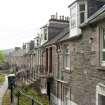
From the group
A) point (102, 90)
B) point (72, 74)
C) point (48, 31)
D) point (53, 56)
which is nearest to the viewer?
point (102, 90)

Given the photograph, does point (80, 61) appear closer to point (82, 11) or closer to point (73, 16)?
point (82, 11)

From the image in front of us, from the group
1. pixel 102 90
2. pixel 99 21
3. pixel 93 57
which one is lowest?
pixel 102 90

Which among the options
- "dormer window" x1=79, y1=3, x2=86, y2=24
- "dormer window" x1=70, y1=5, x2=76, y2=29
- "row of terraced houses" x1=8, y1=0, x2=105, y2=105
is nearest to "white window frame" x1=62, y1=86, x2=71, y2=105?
"row of terraced houses" x1=8, y1=0, x2=105, y2=105

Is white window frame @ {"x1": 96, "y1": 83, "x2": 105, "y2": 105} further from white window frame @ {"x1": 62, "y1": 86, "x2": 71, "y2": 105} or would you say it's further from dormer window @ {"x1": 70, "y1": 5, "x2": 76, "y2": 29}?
dormer window @ {"x1": 70, "y1": 5, "x2": 76, "y2": 29}

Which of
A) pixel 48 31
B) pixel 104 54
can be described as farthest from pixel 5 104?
pixel 48 31

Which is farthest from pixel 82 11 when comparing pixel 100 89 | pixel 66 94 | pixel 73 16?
pixel 66 94

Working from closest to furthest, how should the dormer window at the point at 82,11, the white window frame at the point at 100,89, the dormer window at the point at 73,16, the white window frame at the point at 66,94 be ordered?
the white window frame at the point at 100,89 → the dormer window at the point at 82,11 → the dormer window at the point at 73,16 → the white window frame at the point at 66,94

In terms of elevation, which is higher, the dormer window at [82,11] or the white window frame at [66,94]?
the dormer window at [82,11]

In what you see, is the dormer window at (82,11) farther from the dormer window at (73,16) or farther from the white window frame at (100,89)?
the white window frame at (100,89)

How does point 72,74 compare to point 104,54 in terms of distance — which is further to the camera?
point 72,74

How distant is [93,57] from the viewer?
13.1 metres

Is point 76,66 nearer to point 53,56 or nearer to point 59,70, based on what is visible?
point 59,70

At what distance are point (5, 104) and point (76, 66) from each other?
5341 millimetres

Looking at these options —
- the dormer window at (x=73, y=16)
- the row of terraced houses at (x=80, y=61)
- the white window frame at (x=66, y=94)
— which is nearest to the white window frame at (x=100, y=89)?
the row of terraced houses at (x=80, y=61)
